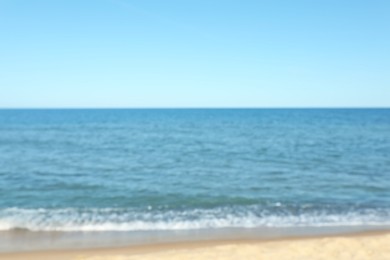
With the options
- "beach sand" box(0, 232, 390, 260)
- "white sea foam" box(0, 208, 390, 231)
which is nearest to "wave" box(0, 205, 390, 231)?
"white sea foam" box(0, 208, 390, 231)

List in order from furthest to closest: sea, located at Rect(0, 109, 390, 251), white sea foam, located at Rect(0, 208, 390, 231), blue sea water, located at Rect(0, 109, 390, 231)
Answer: blue sea water, located at Rect(0, 109, 390, 231) → white sea foam, located at Rect(0, 208, 390, 231) → sea, located at Rect(0, 109, 390, 251)

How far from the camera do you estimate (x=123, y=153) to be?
27.4m

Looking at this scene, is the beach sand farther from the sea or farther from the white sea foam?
the white sea foam

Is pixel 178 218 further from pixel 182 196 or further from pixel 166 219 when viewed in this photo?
pixel 182 196

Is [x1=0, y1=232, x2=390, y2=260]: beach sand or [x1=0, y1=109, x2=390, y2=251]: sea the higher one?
[x1=0, y1=232, x2=390, y2=260]: beach sand

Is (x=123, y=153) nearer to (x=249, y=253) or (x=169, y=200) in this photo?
(x=169, y=200)

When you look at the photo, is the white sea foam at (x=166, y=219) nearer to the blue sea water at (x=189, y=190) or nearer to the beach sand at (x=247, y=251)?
the blue sea water at (x=189, y=190)

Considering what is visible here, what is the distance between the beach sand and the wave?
6.16ft

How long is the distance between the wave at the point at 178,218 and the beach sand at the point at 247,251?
1877mm

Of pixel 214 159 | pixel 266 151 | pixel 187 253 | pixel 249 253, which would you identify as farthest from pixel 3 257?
pixel 266 151

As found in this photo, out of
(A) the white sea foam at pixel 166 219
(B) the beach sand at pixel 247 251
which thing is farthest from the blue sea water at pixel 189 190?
(B) the beach sand at pixel 247 251

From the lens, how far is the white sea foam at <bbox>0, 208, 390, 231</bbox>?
36.2 ft

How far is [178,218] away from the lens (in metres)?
11.8

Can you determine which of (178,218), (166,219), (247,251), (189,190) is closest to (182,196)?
(189,190)
